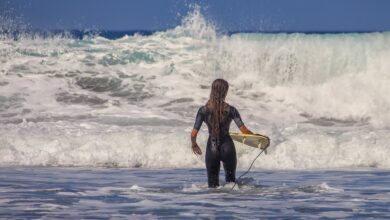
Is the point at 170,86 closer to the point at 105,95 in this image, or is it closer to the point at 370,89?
the point at 105,95

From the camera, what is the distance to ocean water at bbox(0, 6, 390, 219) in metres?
12.5

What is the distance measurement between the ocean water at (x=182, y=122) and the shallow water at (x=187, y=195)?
0.08 ft

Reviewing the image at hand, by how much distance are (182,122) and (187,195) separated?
9135 mm

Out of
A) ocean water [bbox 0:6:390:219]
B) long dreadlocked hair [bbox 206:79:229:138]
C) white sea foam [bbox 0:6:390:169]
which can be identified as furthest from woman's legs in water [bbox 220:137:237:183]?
white sea foam [bbox 0:6:390:169]

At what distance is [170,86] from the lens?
2592cm

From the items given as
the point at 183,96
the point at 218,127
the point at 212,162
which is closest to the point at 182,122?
the point at 183,96

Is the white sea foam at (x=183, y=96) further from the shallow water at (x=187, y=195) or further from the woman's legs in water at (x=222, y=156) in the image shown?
the woman's legs in water at (x=222, y=156)

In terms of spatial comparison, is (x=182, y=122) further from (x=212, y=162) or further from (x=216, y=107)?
(x=216, y=107)

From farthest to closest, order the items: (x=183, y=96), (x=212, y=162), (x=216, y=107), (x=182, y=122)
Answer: (x=183, y=96), (x=182, y=122), (x=212, y=162), (x=216, y=107)

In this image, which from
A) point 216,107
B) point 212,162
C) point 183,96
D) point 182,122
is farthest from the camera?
point 183,96

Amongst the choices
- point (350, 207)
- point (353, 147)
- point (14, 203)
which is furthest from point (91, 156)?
point (350, 207)

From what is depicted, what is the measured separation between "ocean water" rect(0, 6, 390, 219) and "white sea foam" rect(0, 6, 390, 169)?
4 centimetres

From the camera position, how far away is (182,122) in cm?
2189

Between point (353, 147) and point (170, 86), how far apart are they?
342 inches
